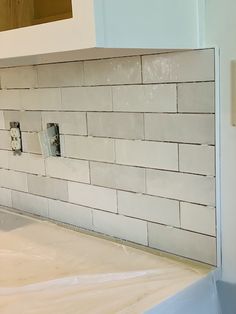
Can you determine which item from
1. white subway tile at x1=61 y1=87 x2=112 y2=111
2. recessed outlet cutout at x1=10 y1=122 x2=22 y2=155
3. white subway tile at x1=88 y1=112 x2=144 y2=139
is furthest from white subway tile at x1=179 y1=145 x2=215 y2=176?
recessed outlet cutout at x1=10 y1=122 x2=22 y2=155

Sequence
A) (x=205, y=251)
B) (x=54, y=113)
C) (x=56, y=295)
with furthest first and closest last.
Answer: (x=54, y=113) → (x=205, y=251) → (x=56, y=295)

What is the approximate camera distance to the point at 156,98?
3.28 feet

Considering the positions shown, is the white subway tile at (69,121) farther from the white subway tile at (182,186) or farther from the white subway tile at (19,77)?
the white subway tile at (182,186)

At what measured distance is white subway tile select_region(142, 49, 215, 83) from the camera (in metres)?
0.90

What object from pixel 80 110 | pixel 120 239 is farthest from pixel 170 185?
pixel 80 110

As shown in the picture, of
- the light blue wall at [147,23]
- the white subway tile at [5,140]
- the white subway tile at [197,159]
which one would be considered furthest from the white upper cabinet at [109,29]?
the white subway tile at [5,140]

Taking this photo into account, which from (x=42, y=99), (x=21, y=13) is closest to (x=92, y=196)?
(x=42, y=99)

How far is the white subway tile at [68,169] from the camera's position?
122 centimetres

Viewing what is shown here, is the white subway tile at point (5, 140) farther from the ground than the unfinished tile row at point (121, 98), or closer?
closer

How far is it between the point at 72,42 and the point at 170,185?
421 mm

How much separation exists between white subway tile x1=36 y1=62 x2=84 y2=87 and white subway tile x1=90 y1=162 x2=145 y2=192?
23 centimetres

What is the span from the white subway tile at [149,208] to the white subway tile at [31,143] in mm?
359

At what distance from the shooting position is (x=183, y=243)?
102cm

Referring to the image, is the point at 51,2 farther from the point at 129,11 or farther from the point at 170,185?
the point at 170,185
